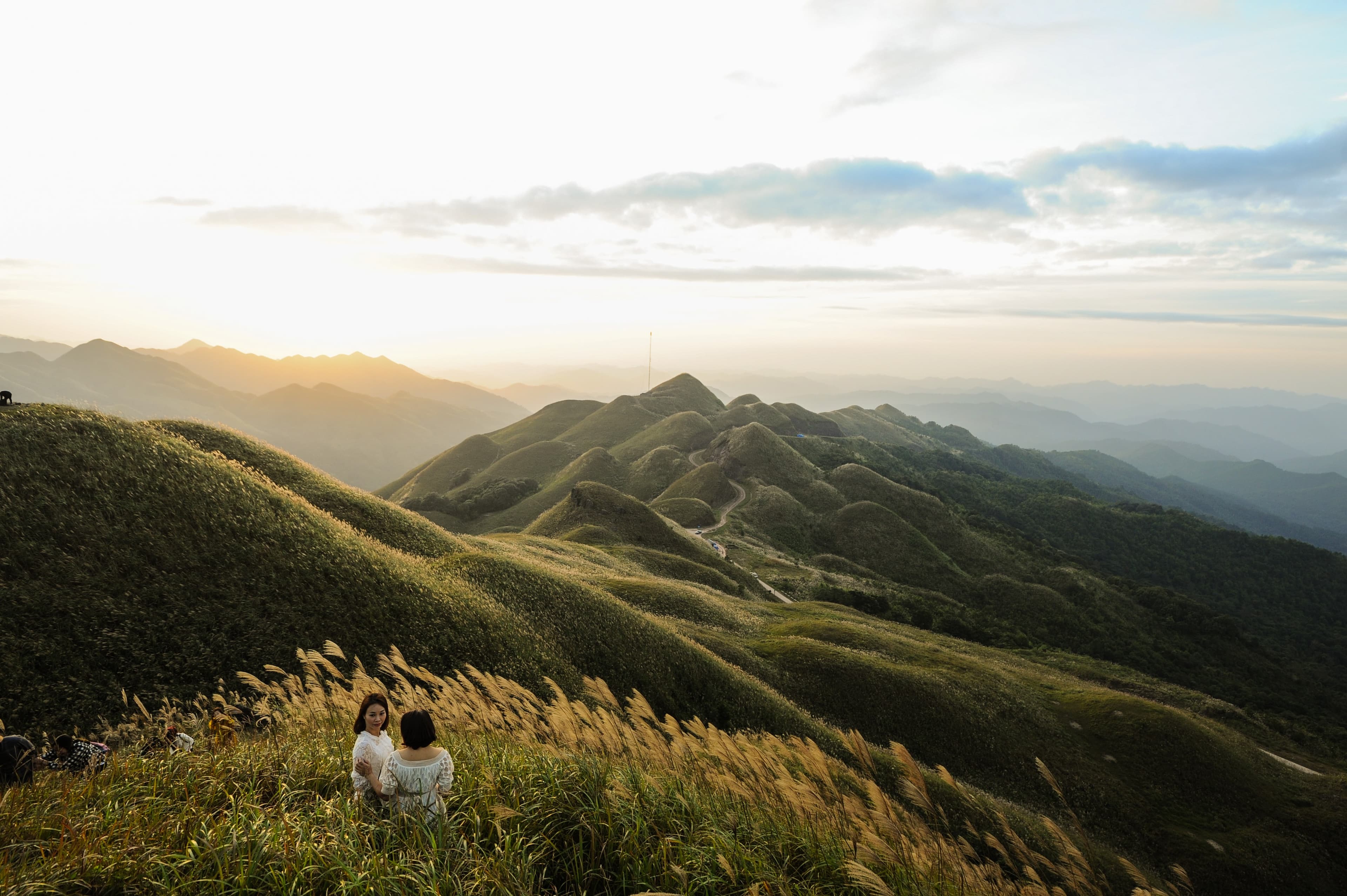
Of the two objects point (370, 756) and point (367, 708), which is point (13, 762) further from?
point (370, 756)

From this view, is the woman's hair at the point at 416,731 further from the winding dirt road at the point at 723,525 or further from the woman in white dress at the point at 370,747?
the winding dirt road at the point at 723,525

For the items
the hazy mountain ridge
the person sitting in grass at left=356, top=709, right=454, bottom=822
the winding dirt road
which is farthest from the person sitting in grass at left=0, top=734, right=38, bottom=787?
the hazy mountain ridge

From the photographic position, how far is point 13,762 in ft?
24.3

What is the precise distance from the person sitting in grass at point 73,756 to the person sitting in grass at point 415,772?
13.1ft

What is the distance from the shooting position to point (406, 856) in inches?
208

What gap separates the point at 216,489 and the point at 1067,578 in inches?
5192

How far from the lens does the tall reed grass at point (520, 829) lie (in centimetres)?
496

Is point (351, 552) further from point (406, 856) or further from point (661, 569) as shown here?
point (661, 569)

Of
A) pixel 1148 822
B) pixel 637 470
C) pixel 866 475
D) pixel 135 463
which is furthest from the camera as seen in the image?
pixel 637 470

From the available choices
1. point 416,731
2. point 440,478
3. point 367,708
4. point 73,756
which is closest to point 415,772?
point 416,731

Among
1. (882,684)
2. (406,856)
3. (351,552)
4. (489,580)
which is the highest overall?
(406,856)

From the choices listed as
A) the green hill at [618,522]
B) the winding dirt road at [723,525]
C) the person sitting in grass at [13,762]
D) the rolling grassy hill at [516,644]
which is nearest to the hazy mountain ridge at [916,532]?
the winding dirt road at [723,525]

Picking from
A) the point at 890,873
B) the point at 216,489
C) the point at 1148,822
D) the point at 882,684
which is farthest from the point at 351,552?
the point at 1148,822

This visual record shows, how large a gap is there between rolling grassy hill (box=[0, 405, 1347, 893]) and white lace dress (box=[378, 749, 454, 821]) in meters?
12.6
